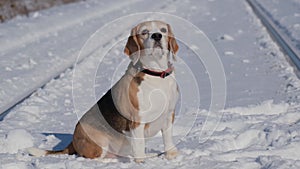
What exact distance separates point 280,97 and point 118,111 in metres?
3.22

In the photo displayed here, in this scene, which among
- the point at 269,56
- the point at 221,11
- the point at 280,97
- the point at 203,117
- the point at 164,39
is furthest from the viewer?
the point at 221,11

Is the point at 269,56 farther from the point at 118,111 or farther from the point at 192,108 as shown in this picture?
the point at 118,111

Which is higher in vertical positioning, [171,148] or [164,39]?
[164,39]

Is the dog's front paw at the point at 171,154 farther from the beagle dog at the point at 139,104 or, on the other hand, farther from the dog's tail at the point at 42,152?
the dog's tail at the point at 42,152

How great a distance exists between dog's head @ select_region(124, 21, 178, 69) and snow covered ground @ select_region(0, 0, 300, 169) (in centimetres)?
92

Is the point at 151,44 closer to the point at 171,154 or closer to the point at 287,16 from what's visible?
the point at 171,154

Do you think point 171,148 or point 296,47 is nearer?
point 171,148

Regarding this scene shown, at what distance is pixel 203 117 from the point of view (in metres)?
7.37

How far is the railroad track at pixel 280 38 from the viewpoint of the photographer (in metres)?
11.0

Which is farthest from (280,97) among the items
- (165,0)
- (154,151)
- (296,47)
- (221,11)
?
(165,0)

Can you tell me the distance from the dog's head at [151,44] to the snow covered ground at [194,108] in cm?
92

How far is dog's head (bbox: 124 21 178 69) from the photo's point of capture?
527 centimetres

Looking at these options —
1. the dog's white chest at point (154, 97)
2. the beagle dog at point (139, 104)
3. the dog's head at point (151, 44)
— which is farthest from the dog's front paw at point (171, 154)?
the dog's head at point (151, 44)

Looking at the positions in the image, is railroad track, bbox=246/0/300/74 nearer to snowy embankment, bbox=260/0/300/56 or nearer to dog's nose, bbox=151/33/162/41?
snowy embankment, bbox=260/0/300/56
